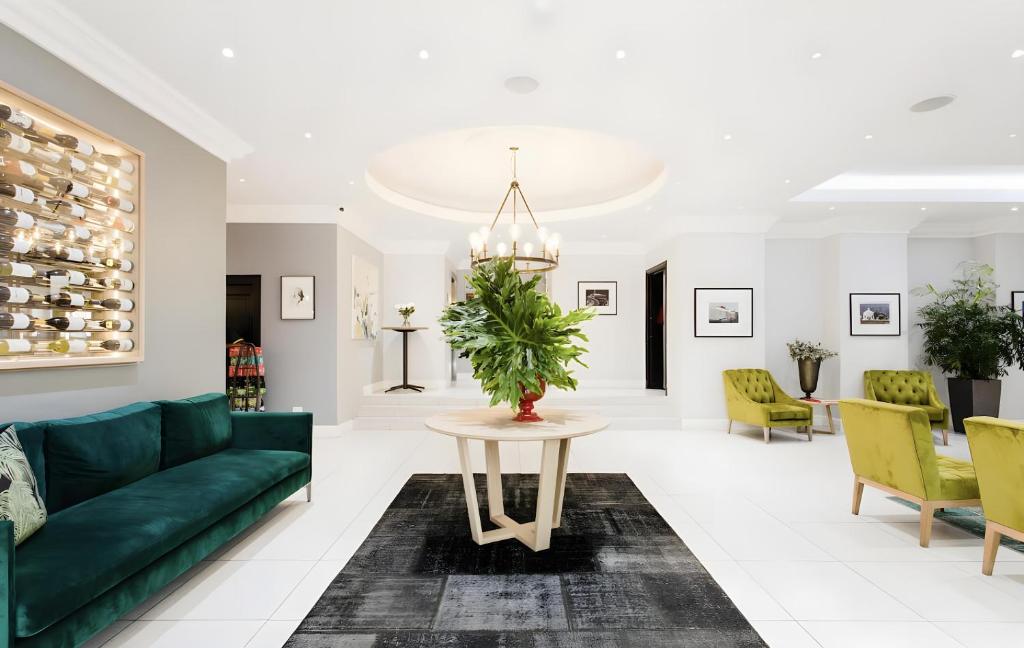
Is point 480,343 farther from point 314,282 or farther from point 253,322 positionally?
point 253,322

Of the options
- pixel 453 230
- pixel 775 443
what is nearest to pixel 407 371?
pixel 453 230

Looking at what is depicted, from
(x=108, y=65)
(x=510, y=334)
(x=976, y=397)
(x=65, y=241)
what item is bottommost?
(x=976, y=397)

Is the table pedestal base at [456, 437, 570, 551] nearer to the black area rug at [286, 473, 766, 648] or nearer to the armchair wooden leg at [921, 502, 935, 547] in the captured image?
the black area rug at [286, 473, 766, 648]

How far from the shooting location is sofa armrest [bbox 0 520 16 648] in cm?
146

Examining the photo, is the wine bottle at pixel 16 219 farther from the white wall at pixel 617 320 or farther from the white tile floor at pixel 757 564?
the white wall at pixel 617 320

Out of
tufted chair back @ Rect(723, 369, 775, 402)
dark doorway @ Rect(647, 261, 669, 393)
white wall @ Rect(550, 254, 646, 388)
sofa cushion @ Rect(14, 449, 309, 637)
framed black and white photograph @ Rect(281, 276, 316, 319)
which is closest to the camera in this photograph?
sofa cushion @ Rect(14, 449, 309, 637)

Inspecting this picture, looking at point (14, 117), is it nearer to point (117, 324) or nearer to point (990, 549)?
point (117, 324)

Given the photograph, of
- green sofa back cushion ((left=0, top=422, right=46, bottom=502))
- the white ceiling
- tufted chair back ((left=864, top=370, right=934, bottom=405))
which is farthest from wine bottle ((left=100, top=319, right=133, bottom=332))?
tufted chair back ((left=864, top=370, right=934, bottom=405))

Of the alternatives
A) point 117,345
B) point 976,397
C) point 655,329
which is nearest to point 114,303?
point 117,345

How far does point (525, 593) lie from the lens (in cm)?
233

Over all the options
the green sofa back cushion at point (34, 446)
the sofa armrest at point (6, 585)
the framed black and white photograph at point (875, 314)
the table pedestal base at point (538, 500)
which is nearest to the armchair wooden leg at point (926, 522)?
the table pedestal base at point (538, 500)

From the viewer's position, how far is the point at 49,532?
195cm

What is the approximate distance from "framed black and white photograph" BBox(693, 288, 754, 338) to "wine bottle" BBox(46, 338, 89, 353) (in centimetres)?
624

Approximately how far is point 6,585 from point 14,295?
1.53 meters
